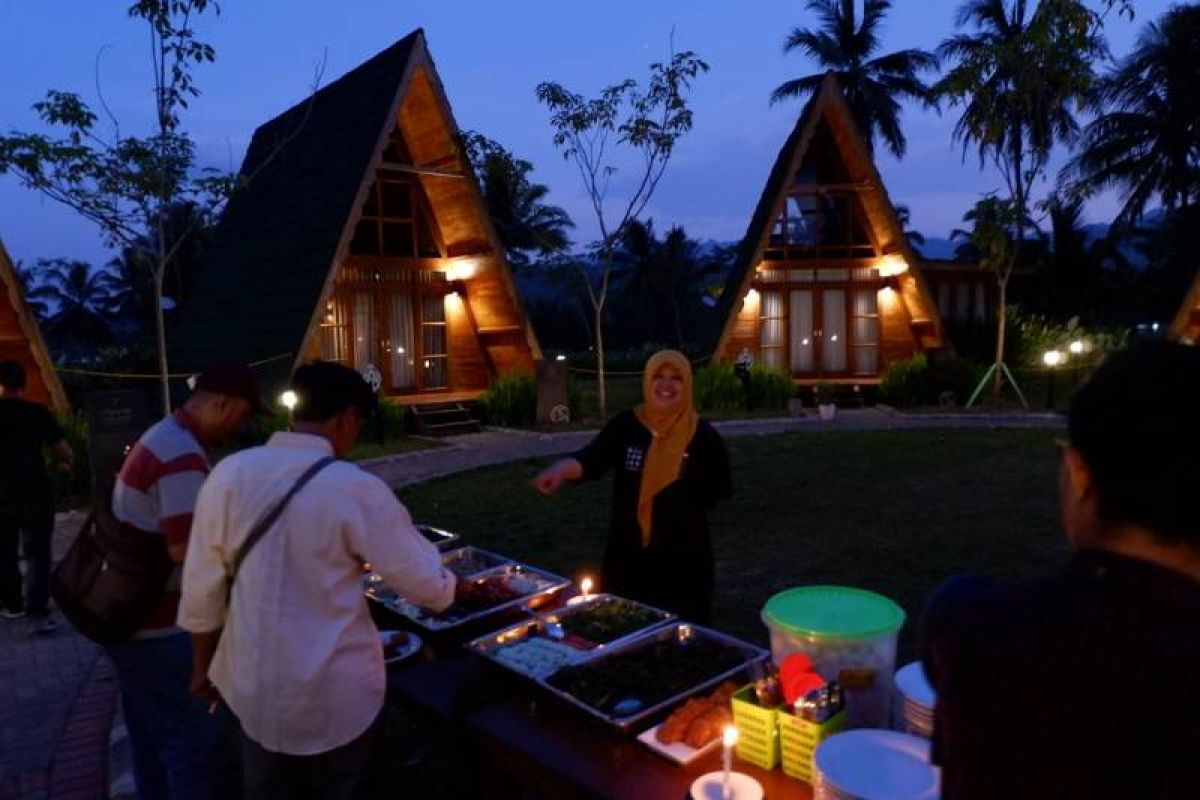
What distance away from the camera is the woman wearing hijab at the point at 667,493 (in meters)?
4.06

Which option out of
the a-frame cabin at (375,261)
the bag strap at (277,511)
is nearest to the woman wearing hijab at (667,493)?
the bag strap at (277,511)

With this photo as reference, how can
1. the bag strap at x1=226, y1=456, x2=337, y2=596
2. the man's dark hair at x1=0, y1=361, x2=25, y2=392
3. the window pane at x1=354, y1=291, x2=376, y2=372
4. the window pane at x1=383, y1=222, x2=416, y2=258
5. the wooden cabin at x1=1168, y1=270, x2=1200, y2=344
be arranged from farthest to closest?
the window pane at x1=383, y1=222, x2=416, y2=258 < the window pane at x1=354, y1=291, x2=376, y2=372 < the wooden cabin at x1=1168, y1=270, x2=1200, y2=344 < the man's dark hair at x1=0, y1=361, x2=25, y2=392 < the bag strap at x1=226, y1=456, x2=337, y2=596

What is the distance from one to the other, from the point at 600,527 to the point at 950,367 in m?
12.0

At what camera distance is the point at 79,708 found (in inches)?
192

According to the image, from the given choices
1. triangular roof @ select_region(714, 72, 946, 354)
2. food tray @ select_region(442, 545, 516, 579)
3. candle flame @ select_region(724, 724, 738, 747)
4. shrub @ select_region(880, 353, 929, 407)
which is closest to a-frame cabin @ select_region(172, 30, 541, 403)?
triangular roof @ select_region(714, 72, 946, 354)

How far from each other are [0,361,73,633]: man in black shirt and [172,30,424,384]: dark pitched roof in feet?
24.7

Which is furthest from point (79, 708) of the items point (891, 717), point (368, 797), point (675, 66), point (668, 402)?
point (675, 66)

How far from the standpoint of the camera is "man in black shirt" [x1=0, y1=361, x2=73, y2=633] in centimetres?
587

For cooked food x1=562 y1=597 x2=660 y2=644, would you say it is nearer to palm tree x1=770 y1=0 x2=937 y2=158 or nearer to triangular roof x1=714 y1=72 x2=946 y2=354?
triangular roof x1=714 y1=72 x2=946 y2=354

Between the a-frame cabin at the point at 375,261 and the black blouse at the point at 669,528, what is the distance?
1113cm

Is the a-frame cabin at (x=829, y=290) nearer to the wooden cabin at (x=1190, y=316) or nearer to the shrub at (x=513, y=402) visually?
the wooden cabin at (x=1190, y=316)

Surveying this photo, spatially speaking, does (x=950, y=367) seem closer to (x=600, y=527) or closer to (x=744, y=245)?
(x=744, y=245)

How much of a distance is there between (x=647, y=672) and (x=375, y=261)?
15140mm

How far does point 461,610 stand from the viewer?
12.0 ft
